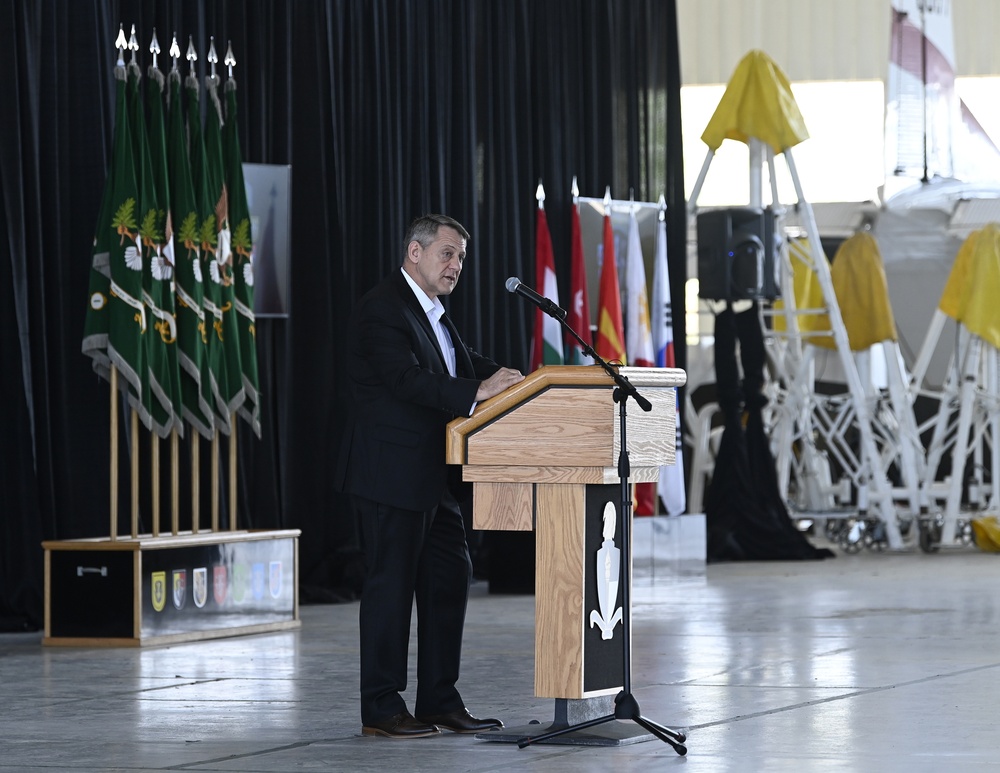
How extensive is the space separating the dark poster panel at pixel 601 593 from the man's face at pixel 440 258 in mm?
606

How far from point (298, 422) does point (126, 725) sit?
3901mm

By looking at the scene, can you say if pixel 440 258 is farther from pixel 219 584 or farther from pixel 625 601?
pixel 219 584

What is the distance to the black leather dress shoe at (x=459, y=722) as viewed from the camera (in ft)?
12.9

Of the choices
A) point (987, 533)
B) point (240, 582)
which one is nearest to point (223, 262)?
point (240, 582)

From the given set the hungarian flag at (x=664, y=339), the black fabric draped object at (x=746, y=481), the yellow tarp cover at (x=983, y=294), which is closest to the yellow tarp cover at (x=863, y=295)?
the yellow tarp cover at (x=983, y=294)

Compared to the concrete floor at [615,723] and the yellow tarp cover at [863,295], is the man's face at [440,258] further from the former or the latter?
the yellow tarp cover at [863,295]

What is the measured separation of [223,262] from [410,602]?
2.98m

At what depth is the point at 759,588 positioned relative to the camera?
8.27m

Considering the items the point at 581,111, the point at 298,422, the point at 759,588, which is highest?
the point at 581,111

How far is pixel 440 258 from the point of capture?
3.86 m

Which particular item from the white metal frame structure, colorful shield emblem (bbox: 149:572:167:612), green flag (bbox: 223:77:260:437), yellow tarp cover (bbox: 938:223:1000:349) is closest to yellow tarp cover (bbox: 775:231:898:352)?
the white metal frame structure

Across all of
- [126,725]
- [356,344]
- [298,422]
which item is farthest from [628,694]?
[298,422]

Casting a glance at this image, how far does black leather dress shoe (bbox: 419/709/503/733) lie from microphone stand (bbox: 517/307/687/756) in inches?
10.1

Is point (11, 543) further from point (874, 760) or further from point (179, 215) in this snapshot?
point (874, 760)
